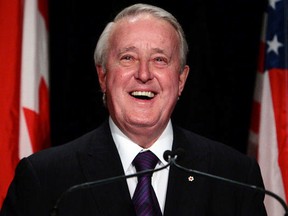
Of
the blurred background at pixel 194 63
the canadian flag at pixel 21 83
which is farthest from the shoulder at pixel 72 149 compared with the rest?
the blurred background at pixel 194 63

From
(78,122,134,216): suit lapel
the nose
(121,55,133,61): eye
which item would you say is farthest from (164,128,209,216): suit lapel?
(121,55,133,61): eye

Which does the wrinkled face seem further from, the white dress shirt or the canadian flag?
the canadian flag

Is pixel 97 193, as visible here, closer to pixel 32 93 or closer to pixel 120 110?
pixel 120 110

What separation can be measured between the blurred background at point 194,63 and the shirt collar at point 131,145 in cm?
69

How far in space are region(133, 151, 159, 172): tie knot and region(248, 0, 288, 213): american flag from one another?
0.74 m

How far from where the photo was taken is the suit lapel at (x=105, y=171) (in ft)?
6.52

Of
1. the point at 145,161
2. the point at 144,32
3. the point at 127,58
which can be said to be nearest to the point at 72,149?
the point at 145,161

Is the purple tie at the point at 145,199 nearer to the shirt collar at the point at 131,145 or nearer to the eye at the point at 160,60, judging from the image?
the shirt collar at the point at 131,145

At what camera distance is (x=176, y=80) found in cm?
221

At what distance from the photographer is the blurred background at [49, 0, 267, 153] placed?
2.83 metres

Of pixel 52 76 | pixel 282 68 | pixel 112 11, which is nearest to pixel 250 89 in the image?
pixel 282 68

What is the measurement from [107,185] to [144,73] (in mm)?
394

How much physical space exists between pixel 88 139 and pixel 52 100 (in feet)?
2.41

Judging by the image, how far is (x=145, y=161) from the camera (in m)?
2.08
